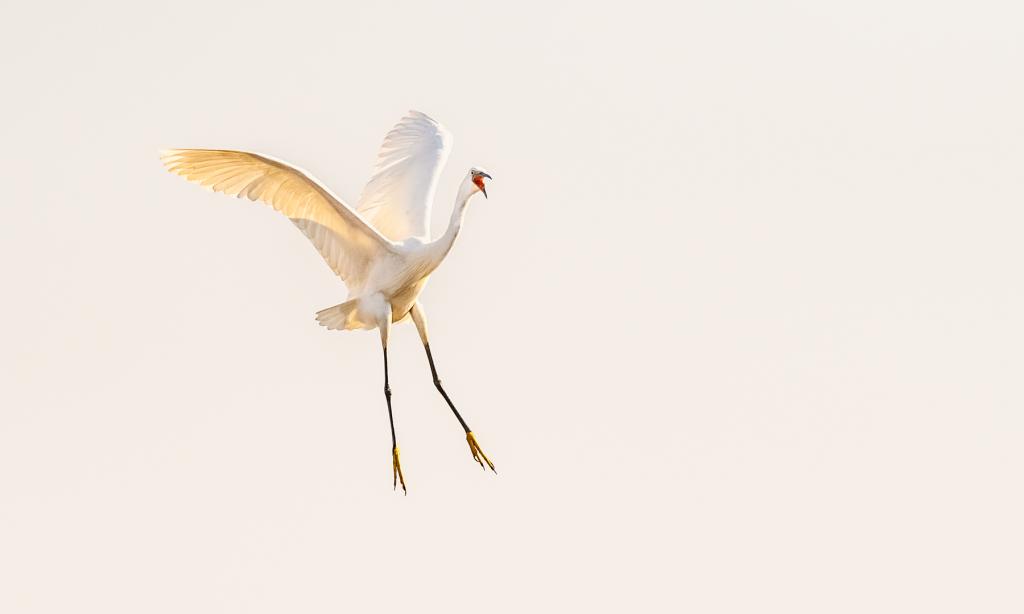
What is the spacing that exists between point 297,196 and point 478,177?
2.19 meters

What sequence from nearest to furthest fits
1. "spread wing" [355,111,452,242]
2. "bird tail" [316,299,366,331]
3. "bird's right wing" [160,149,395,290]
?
"bird's right wing" [160,149,395,290], "bird tail" [316,299,366,331], "spread wing" [355,111,452,242]

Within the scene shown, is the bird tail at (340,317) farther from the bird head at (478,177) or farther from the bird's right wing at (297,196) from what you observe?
→ the bird head at (478,177)

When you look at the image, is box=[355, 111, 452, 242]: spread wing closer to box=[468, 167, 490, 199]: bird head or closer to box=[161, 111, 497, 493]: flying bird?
box=[161, 111, 497, 493]: flying bird

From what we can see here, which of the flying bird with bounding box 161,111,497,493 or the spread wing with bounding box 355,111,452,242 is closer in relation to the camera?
the flying bird with bounding box 161,111,497,493

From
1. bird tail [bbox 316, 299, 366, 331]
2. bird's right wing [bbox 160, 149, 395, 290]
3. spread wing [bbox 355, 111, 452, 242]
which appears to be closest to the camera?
bird's right wing [bbox 160, 149, 395, 290]

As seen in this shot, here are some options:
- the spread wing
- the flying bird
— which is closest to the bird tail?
the flying bird

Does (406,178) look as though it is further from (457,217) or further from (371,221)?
(457,217)

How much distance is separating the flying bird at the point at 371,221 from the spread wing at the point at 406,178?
2cm

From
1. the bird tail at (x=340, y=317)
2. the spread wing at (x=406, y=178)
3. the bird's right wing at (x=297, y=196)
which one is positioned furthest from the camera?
the spread wing at (x=406, y=178)

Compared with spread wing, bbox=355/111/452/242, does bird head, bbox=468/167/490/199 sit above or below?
below

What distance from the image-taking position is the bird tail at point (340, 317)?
2688 cm

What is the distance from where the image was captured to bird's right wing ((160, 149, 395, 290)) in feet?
82.8

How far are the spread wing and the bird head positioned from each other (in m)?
2.23

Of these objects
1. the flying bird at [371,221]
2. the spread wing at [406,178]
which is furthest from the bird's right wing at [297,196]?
the spread wing at [406,178]
